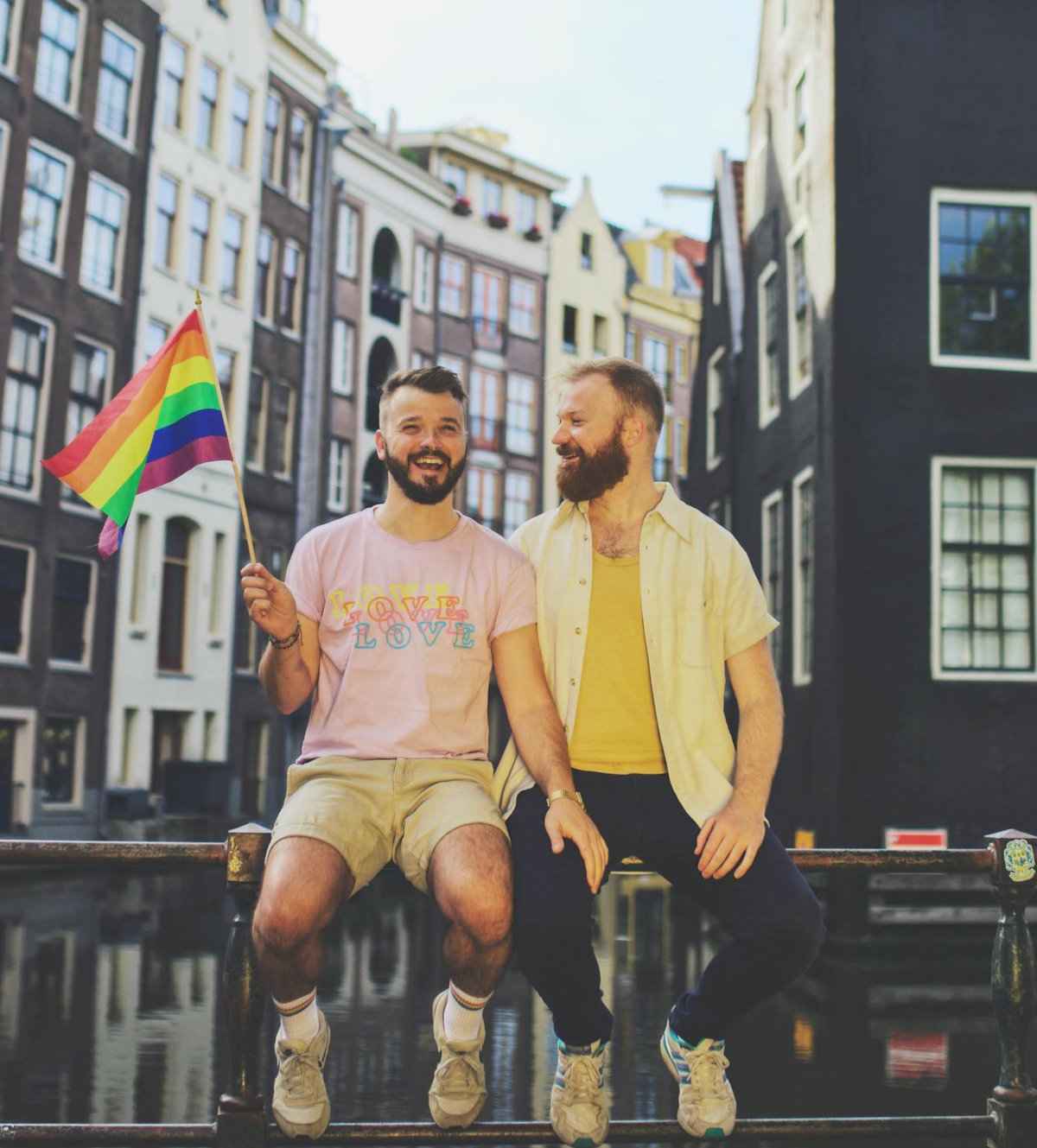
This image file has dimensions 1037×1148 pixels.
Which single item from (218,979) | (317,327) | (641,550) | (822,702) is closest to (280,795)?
(317,327)

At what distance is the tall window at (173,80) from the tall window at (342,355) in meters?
8.08

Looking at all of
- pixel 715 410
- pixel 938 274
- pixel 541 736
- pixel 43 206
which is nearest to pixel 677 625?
pixel 541 736

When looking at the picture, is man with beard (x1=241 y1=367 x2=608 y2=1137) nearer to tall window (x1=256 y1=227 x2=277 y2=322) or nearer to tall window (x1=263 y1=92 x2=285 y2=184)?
tall window (x1=256 y1=227 x2=277 y2=322)

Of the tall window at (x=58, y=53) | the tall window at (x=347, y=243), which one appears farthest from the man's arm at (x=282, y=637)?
the tall window at (x=347, y=243)

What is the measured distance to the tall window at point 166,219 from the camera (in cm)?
3350

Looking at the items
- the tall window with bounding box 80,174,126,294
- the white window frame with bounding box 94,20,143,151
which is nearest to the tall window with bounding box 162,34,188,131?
the white window frame with bounding box 94,20,143,151

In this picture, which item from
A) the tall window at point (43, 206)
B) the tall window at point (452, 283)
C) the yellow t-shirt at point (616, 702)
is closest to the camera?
the yellow t-shirt at point (616, 702)

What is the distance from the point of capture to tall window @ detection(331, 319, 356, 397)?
41.9 meters

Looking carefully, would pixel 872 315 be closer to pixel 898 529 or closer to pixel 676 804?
pixel 898 529

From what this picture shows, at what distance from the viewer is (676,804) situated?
4.19 metres

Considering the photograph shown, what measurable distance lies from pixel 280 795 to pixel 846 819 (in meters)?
21.8

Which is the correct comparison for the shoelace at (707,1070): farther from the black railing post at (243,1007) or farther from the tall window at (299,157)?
the tall window at (299,157)

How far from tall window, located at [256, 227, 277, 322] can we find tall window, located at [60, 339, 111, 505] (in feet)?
25.3

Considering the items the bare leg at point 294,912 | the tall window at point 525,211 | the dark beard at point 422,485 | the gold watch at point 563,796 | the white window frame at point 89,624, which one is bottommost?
the bare leg at point 294,912
